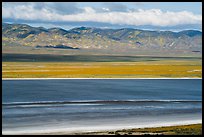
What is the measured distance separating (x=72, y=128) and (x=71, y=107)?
9296 millimetres

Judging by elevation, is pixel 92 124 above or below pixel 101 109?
below

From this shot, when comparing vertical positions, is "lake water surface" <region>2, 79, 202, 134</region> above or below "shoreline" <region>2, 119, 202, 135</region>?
above

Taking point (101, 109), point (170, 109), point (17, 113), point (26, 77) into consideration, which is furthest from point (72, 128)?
point (26, 77)

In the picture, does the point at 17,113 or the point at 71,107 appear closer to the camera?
the point at 17,113

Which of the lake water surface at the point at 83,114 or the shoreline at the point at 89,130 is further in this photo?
the lake water surface at the point at 83,114

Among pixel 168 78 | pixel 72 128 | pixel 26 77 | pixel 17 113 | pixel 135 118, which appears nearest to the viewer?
pixel 72 128

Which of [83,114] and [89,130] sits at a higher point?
[83,114]

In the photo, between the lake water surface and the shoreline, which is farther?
the lake water surface

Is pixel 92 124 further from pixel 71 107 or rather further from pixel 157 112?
pixel 71 107

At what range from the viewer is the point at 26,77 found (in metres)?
57.9

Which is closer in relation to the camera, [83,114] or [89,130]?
[89,130]

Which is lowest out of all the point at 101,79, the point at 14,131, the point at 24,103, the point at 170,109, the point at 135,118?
the point at 14,131

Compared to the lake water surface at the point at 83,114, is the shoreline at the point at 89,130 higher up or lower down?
lower down

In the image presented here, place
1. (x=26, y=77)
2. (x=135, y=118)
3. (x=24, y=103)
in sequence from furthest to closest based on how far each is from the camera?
(x=26, y=77) < (x=24, y=103) < (x=135, y=118)
